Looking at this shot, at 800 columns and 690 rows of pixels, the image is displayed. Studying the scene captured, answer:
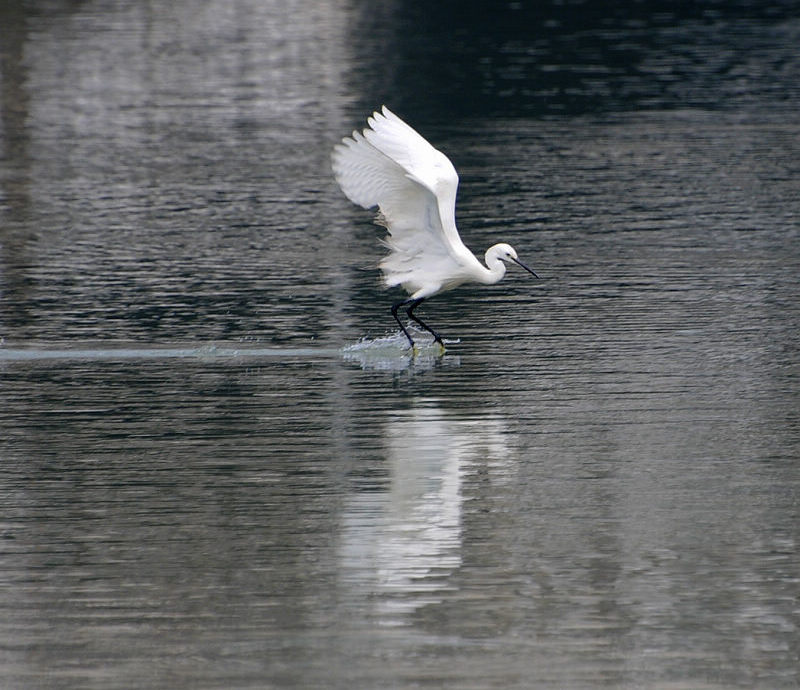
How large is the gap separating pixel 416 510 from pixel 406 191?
4.24 m

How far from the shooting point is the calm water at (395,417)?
309 inches

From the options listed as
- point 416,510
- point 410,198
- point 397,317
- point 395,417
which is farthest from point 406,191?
point 416,510

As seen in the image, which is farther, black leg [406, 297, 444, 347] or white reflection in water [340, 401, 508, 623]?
black leg [406, 297, 444, 347]

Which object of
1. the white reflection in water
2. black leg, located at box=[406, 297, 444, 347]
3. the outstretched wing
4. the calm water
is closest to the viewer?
the calm water

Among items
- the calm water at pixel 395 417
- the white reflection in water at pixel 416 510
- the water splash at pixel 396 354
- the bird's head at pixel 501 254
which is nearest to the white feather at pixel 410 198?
the bird's head at pixel 501 254

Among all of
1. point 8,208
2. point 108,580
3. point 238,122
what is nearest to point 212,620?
point 108,580

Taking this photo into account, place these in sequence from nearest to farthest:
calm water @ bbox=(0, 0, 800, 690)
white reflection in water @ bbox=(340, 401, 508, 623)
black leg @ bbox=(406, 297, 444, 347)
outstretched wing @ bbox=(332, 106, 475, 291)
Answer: calm water @ bbox=(0, 0, 800, 690)
white reflection in water @ bbox=(340, 401, 508, 623)
outstretched wing @ bbox=(332, 106, 475, 291)
black leg @ bbox=(406, 297, 444, 347)

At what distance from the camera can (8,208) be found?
20.3m

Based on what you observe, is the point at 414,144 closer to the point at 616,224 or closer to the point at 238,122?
the point at 616,224

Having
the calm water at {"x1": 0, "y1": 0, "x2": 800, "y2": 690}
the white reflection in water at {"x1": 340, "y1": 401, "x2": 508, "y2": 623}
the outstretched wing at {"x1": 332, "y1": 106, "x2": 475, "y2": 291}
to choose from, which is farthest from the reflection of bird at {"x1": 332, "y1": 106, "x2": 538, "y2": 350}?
the white reflection in water at {"x1": 340, "y1": 401, "x2": 508, "y2": 623}

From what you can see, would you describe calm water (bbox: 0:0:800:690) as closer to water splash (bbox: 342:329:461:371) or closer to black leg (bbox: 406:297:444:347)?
water splash (bbox: 342:329:461:371)

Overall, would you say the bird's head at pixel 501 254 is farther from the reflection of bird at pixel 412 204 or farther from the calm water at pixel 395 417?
the calm water at pixel 395 417

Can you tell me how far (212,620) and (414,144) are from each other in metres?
5.83

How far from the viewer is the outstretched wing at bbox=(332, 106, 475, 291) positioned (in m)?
13.1
